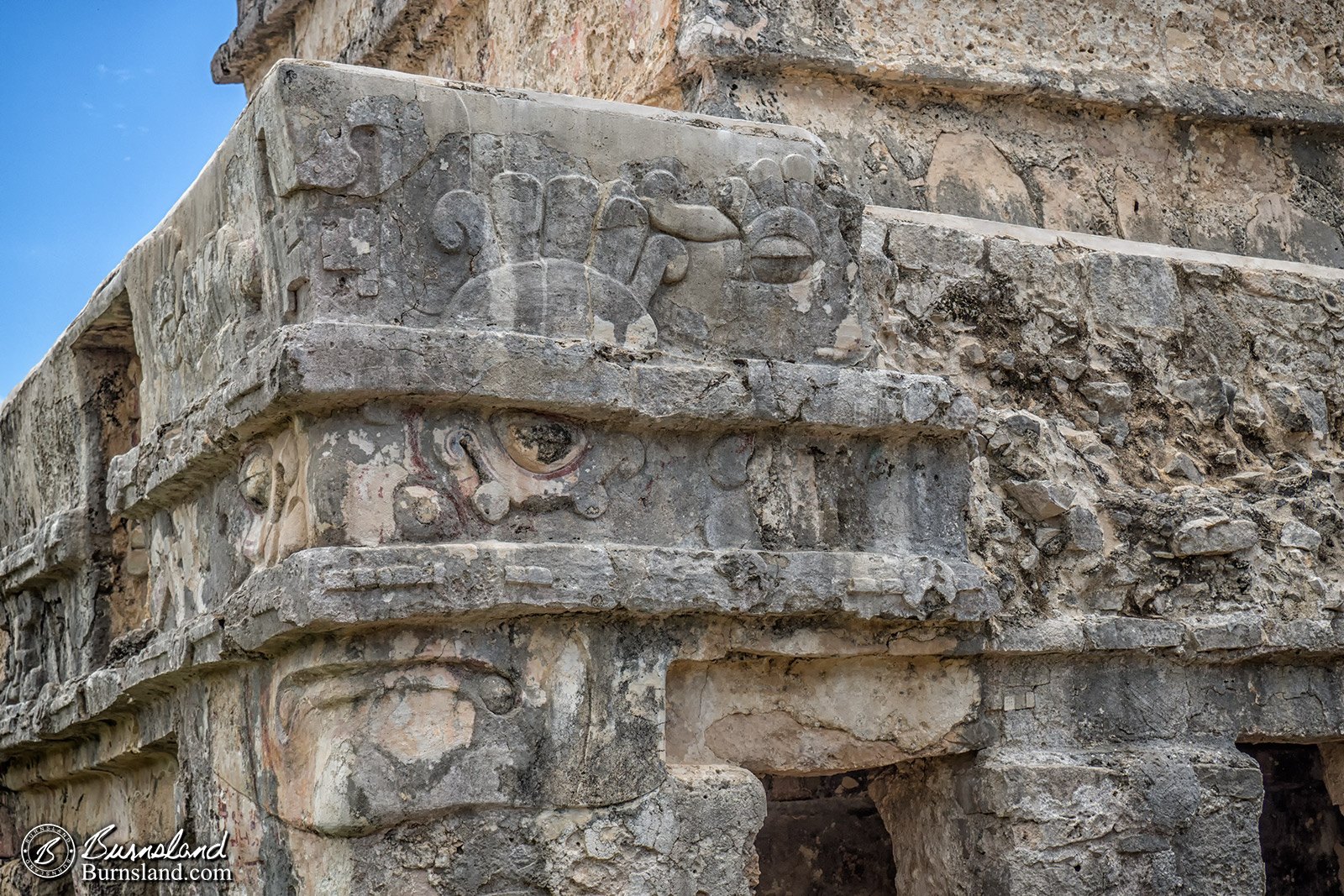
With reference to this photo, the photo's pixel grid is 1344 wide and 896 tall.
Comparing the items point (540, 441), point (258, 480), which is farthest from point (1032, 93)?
point (258, 480)

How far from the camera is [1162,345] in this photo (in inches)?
135

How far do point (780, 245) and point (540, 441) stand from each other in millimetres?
671

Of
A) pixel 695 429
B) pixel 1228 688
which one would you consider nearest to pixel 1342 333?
pixel 1228 688

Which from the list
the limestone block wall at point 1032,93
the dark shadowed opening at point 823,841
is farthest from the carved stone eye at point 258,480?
the dark shadowed opening at point 823,841

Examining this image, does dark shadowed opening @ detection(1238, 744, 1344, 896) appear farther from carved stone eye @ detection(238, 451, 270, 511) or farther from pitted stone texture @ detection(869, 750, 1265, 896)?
carved stone eye @ detection(238, 451, 270, 511)

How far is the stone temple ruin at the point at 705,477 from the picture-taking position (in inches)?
103

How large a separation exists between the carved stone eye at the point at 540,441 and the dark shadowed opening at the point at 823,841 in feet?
6.80

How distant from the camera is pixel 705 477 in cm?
286

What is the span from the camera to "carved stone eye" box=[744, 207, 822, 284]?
2.98m

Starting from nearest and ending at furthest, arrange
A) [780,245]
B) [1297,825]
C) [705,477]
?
[705,477] < [780,245] < [1297,825]

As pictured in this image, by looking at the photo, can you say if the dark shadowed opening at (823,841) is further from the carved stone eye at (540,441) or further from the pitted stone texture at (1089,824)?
the carved stone eye at (540,441)

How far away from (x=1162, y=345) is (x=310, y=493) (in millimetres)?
2001

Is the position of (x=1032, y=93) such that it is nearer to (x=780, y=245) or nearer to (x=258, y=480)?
(x=780, y=245)

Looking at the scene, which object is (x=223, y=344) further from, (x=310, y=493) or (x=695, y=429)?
(x=695, y=429)
